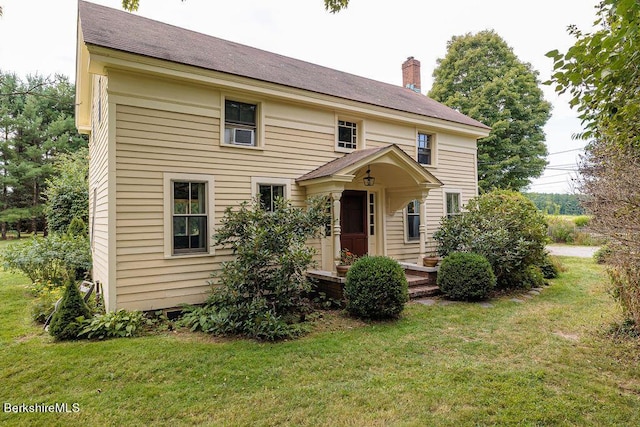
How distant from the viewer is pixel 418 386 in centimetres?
377

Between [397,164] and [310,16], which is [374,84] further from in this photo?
[310,16]

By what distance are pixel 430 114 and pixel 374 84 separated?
2698 millimetres

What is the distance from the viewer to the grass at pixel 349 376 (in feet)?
10.7

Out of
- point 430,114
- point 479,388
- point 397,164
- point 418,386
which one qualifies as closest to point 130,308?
point 418,386

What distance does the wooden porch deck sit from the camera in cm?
735

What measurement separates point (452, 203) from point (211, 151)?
8074mm

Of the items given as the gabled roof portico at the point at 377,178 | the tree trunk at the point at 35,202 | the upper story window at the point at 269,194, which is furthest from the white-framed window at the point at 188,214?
the tree trunk at the point at 35,202

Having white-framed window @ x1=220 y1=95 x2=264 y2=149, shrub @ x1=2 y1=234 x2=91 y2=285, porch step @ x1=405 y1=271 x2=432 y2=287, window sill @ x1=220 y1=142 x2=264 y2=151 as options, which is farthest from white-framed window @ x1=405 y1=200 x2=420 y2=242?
shrub @ x1=2 y1=234 x2=91 y2=285

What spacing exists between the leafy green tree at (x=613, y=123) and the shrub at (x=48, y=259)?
432 inches

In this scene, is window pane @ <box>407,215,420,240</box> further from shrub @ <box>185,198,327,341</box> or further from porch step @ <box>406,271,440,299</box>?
shrub @ <box>185,198,327,341</box>

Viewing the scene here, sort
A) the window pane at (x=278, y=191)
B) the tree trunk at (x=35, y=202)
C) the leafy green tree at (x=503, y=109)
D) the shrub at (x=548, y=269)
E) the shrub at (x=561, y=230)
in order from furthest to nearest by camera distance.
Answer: the tree trunk at (x=35, y=202), the leafy green tree at (x=503, y=109), the shrub at (x=561, y=230), the shrub at (x=548, y=269), the window pane at (x=278, y=191)

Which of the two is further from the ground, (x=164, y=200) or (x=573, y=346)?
(x=164, y=200)

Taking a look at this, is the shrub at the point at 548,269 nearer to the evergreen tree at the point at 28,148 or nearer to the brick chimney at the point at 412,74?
the brick chimney at the point at 412,74

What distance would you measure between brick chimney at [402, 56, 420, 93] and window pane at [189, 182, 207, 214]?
11024 millimetres
